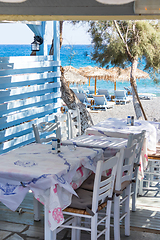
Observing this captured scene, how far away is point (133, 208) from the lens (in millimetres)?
4008

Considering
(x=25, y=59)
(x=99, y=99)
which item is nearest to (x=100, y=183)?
(x=25, y=59)

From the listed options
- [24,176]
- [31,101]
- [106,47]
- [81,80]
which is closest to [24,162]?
[24,176]

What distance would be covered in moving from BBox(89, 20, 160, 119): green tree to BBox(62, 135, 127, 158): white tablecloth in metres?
6.21

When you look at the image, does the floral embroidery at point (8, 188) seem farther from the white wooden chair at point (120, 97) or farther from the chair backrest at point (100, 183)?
the white wooden chair at point (120, 97)

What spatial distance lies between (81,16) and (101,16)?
8.5 inches

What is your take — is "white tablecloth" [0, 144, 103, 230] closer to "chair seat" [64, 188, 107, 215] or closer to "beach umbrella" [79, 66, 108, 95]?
"chair seat" [64, 188, 107, 215]

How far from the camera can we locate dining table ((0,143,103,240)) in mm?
2676

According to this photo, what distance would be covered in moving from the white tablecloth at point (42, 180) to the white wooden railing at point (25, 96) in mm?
2090

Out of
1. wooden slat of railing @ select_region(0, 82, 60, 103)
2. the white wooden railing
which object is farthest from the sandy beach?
wooden slat of railing @ select_region(0, 82, 60, 103)

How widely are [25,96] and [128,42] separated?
5970mm

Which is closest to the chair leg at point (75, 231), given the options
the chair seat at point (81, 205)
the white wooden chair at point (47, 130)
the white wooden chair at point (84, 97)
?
Result: the chair seat at point (81, 205)

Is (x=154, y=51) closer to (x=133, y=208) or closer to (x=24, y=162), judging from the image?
(x=133, y=208)

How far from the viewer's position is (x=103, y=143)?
4285 millimetres

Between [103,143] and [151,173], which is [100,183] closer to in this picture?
[103,143]
